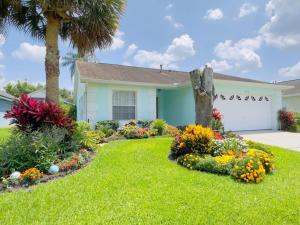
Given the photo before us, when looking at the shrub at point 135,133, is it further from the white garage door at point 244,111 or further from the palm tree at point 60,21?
the white garage door at point 244,111

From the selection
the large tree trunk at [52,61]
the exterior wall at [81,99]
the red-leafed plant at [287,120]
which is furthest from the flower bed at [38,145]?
the red-leafed plant at [287,120]

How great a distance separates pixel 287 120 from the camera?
1625 centimetres

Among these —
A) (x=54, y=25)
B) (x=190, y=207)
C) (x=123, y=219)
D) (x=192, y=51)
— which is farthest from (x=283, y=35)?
(x=123, y=219)

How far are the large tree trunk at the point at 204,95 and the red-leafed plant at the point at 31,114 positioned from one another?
5342 millimetres

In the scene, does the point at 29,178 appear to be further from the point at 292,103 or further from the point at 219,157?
the point at 292,103

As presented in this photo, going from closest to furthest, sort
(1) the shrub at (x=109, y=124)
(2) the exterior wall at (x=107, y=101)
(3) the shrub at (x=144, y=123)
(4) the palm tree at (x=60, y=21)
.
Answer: (4) the palm tree at (x=60, y=21), (1) the shrub at (x=109, y=124), (2) the exterior wall at (x=107, y=101), (3) the shrub at (x=144, y=123)

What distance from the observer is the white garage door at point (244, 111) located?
15.0m

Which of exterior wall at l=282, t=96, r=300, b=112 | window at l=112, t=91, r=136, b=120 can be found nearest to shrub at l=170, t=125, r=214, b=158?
window at l=112, t=91, r=136, b=120

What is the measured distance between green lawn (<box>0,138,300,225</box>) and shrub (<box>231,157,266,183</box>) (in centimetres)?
20

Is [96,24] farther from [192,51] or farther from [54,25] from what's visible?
[192,51]

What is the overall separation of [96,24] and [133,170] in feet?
19.5

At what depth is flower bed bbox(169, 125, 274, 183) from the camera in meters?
5.38

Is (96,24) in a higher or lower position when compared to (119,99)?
higher

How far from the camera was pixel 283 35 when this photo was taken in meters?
13.8
